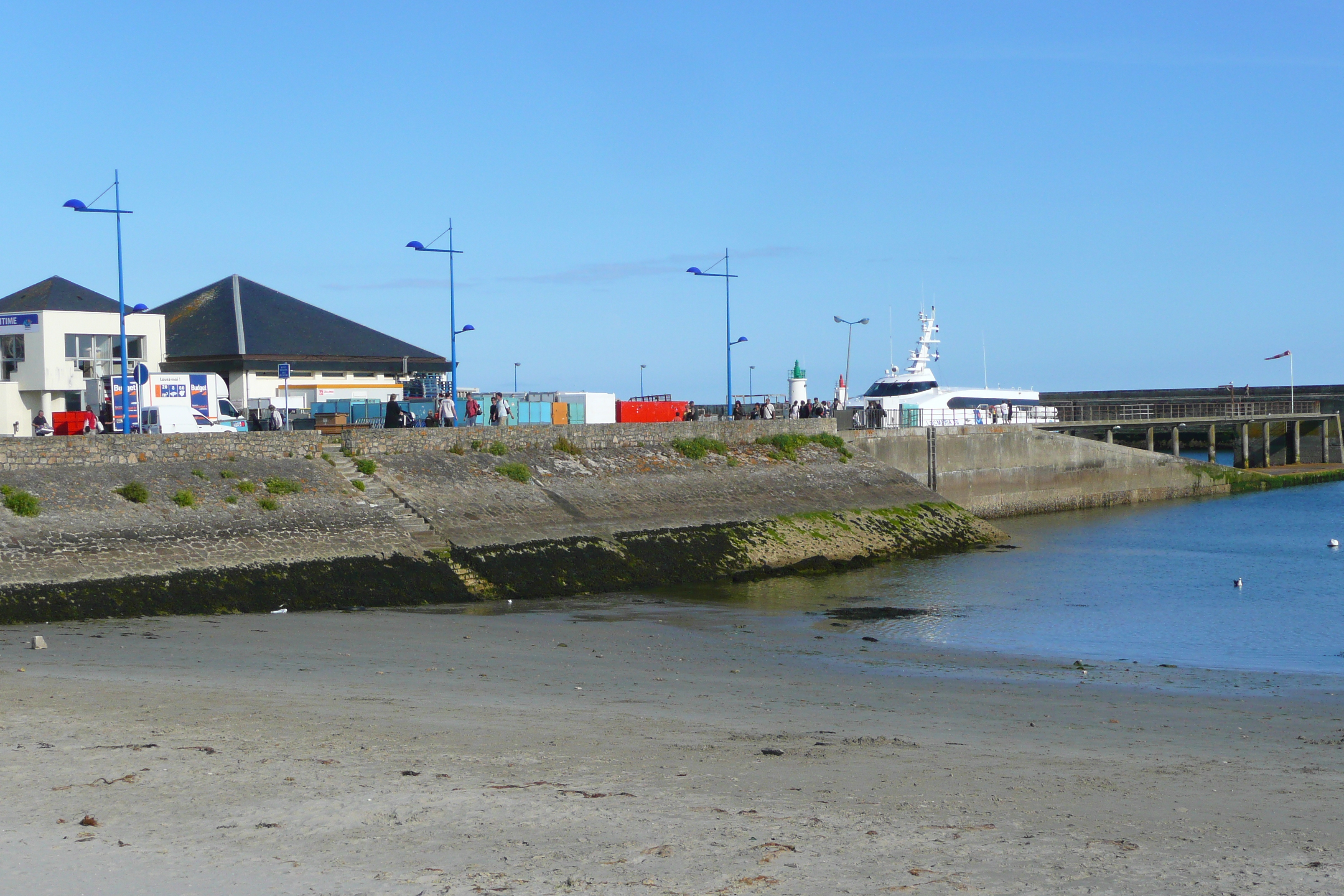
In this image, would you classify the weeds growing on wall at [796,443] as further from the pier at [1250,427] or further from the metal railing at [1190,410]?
the metal railing at [1190,410]

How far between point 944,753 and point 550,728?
4.09 metres

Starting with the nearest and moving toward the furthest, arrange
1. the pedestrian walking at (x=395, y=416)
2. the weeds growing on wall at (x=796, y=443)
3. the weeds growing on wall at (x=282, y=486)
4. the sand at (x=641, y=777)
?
1. the sand at (x=641, y=777)
2. the weeds growing on wall at (x=282, y=486)
3. the pedestrian walking at (x=395, y=416)
4. the weeds growing on wall at (x=796, y=443)

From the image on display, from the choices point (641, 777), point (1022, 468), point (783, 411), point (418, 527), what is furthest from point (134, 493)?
point (1022, 468)

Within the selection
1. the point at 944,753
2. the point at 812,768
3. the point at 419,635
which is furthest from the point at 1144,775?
the point at 419,635

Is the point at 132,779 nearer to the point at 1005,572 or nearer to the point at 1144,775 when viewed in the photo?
the point at 1144,775

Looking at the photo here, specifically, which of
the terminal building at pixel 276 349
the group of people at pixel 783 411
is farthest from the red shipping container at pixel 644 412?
the terminal building at pixel 276 349

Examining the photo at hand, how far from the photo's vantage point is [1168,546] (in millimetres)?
40375

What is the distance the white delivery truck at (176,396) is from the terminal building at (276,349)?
6852mm

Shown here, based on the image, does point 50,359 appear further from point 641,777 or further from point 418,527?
point 641,777

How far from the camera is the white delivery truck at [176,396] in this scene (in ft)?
112

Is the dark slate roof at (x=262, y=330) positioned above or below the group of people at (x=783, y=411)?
above

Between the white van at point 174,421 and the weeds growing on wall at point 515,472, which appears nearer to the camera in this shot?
the white van at point 174,421

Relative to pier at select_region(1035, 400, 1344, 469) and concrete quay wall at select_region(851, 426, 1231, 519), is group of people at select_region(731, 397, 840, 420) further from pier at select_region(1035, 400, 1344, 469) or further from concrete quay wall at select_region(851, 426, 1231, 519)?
pier at select_region(1035, 400, 1344, 469)

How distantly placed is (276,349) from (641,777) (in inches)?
1631
